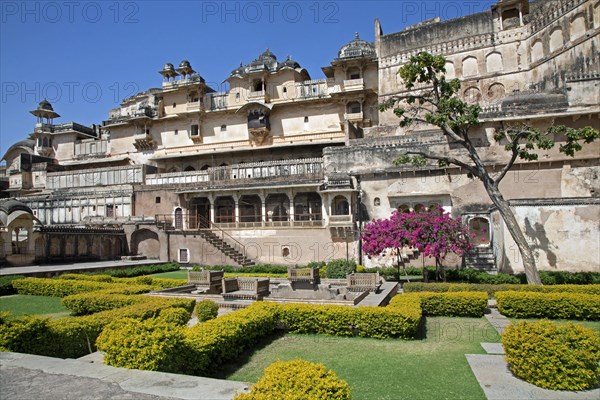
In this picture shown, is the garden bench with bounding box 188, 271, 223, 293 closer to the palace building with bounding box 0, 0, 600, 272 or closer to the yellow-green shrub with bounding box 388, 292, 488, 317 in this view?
the yellow-green shrub with bounding box 388, 292, 488, 317

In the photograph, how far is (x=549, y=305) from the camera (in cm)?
1373

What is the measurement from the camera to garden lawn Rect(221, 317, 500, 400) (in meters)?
7.57

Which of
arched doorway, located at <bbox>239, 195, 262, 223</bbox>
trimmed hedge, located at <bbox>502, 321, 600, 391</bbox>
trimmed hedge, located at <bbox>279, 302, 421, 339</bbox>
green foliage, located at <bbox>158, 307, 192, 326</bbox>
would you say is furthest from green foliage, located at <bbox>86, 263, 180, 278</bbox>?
trimmed hedge, located at <bbox>502, 321, 600, 391</bbox>

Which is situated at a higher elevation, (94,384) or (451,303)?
(94,384)

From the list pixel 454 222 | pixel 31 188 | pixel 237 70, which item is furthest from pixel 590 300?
pixel 31 188

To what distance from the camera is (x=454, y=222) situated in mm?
20047

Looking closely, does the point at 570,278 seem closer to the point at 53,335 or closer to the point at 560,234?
the point at 560,234

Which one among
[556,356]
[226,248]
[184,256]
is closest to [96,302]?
[556,356]

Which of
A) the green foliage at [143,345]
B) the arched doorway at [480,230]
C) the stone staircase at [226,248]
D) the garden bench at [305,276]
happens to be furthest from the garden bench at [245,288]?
the arched doorway at [480,230]

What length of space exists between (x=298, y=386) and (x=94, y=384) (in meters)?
2.62

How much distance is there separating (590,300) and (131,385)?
44.0 feet

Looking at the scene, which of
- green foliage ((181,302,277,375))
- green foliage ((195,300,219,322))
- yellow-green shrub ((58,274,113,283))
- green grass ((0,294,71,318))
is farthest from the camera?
yellow-green shrub ((58,274,113,283))

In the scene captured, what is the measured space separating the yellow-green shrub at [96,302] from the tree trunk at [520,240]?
586 inches

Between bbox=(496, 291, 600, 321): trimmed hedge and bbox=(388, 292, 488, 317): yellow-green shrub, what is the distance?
704mm
